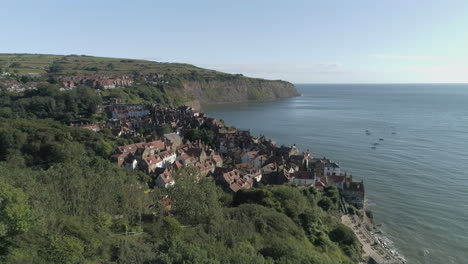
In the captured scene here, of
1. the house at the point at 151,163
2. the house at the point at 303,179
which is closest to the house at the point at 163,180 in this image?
the house at the point at 151,163

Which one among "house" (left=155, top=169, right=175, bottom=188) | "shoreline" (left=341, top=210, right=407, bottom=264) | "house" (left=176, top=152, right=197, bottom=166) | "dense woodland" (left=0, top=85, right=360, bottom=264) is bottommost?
"shoreline" (left=341, top=210, right=407, bottom=264)

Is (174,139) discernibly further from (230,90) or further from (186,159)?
(230,90)

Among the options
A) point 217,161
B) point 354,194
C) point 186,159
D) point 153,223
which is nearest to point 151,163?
point 186,159

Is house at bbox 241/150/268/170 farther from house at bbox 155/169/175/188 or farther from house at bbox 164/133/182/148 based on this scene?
house at bbox 155/169/175/188

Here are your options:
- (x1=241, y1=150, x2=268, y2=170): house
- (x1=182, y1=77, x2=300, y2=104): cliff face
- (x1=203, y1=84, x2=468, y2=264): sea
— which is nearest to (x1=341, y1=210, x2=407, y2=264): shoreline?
(x1=203, y1=84, x2=468, y2=264): sea

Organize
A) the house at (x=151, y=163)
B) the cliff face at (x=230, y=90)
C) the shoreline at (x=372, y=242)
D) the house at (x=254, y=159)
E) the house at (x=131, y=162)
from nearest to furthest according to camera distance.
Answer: the shoreline at (x=372, y=242) < the house at (x=151, y=163) < the house at (x=131, y=162) < the house at (x=254, y=159) < the cliff face at (x=230, y=90)

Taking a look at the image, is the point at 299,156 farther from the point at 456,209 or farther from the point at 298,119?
the point at 298,119

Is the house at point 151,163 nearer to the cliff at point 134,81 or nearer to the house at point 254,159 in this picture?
the house at point 254,159

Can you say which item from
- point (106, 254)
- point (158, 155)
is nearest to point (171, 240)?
point (106, 254)
